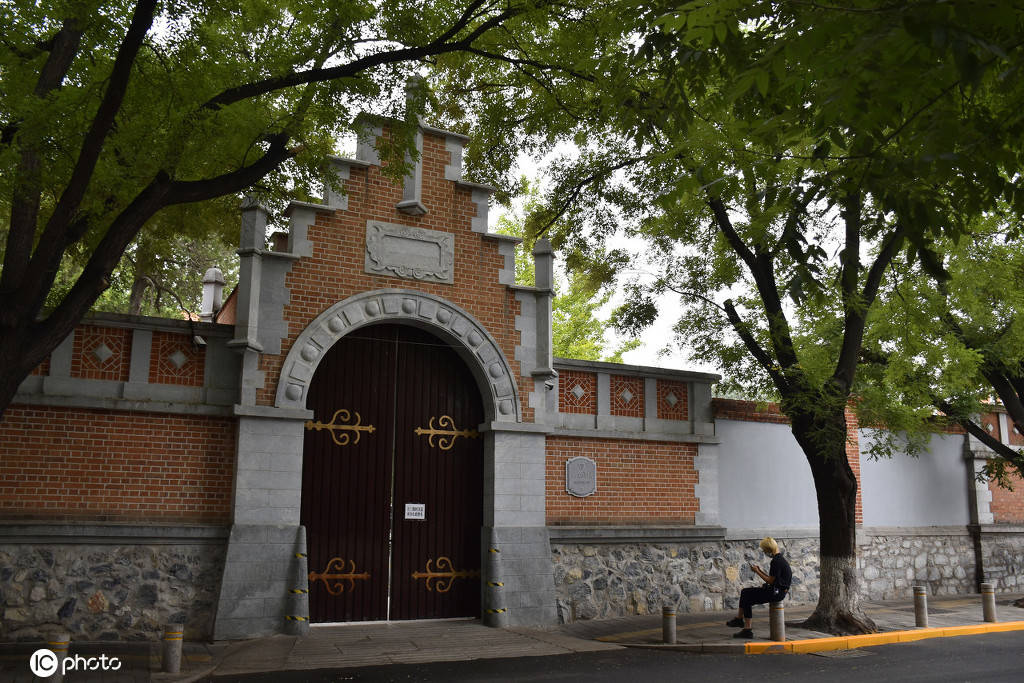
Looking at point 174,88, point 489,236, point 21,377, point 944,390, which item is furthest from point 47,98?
point 944,390

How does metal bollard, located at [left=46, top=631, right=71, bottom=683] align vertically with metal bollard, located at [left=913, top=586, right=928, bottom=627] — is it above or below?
above

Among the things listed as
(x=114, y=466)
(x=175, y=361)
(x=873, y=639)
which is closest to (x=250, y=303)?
(x=175, y=361)

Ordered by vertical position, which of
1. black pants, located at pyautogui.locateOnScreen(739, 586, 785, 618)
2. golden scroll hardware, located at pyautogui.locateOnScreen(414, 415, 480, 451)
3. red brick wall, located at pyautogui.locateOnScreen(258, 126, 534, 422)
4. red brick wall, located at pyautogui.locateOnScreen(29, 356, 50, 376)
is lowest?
black pants, located at pyautogui.locateOnScreen(739, 586, 785, 618)

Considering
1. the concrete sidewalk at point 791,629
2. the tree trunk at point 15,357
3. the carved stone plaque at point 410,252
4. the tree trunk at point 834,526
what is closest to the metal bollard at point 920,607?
the concrete sidewalk at point 791,629

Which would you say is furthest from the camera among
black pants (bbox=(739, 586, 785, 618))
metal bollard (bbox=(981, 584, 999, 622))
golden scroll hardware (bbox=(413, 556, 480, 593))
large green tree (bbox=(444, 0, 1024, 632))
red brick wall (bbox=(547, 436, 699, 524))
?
metal bollard (bbox=(981, 584, 999, 622))

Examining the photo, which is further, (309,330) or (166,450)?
(309,330)

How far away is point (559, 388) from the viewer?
42.4ft

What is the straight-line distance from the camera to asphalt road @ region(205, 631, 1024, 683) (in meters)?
8.52

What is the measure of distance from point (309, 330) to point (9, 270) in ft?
13.2

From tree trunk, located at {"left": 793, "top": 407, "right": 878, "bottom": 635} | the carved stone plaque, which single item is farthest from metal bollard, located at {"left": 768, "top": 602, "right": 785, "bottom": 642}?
the carved stone plaque

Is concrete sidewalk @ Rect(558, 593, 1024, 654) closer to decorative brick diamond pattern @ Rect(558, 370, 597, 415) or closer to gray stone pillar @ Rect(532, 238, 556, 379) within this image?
decorative brick diamond pattern @ Rect(558, 370, 597, 415)

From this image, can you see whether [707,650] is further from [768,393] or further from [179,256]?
[179,256]

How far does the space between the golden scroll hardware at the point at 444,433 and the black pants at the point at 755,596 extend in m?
4.39

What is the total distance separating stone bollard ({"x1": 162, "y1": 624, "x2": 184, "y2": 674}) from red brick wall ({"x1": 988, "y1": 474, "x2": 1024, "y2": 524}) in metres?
16.2
